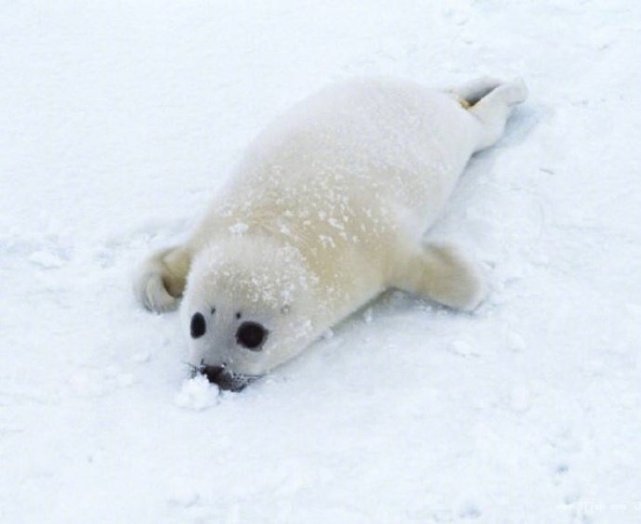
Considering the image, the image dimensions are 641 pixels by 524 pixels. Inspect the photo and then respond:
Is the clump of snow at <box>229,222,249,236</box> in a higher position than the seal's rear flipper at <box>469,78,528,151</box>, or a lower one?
higher

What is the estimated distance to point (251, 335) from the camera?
2.95 m

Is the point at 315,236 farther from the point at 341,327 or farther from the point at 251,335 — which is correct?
the point at 251,335

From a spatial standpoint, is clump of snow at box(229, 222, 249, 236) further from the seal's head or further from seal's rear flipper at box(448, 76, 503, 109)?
seal's rear flipper at box(448, 76, 503, 109)

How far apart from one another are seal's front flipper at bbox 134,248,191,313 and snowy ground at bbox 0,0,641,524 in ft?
0.19

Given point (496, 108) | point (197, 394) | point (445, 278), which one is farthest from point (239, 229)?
point (496, 108)

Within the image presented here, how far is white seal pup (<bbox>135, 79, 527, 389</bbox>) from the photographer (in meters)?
2.98

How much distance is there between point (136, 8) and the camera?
5191mm

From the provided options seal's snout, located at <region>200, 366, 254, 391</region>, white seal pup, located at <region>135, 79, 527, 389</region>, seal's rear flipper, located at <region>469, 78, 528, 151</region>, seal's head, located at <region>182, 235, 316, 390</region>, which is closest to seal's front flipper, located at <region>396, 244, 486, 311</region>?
white seal pup, located at <region>135, 79, 527, 389</region>

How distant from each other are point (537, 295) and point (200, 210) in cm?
141

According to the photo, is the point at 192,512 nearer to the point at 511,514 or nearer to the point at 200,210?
the point at 511,514

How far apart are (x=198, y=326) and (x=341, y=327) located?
546mm

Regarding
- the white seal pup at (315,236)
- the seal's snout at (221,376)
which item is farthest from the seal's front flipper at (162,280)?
the seal's snout at (221,376)

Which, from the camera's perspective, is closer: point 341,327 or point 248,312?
point 248,312

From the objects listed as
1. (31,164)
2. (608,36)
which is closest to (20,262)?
(31,164)
